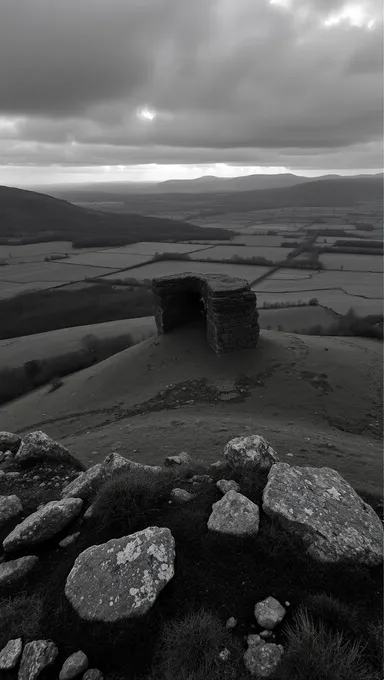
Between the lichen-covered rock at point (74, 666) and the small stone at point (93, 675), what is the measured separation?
5 centimetres

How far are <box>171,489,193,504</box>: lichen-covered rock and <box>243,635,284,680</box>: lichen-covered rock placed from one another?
1.82 m

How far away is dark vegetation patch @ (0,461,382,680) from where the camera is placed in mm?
3086

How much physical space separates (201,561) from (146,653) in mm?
973

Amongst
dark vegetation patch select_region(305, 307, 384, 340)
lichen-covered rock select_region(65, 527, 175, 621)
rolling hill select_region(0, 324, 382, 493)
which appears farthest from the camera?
dark vegetation patch select_region(305, 307, 384, 340)

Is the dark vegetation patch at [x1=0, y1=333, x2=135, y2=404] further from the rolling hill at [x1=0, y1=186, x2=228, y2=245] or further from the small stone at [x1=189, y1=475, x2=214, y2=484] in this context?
the rolling hill at [x1=0, y1=186, x2=228, y2=245]

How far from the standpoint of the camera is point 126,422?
1162cm

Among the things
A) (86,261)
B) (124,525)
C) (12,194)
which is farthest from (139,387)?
(12,194)

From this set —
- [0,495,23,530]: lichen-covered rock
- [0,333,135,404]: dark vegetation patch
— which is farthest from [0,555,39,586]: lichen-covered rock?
[0,333,135,404]: dark vegetation patch

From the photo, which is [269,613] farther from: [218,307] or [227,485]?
[218,307]

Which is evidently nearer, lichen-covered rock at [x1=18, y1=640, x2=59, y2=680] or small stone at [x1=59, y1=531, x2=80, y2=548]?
lichen-covered rock at [x1=18, y1=640, x2=59, y2=680]

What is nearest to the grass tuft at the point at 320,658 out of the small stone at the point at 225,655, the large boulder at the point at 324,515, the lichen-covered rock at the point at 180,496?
the small stone at the point at 225,655

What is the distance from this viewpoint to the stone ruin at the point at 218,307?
1472 centimetres

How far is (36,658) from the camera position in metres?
3.15

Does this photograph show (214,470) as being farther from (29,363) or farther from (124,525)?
(29,363)
